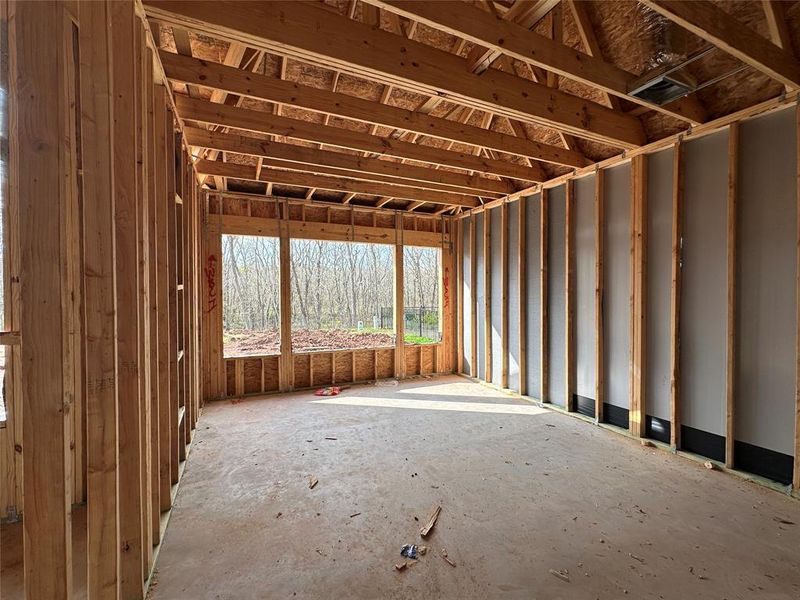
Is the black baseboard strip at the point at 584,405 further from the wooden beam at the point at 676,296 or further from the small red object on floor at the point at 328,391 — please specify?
the small red object on floor at the point at 328,391

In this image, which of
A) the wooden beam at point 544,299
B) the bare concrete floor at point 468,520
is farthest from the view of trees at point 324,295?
the bare concrete floor at point 468,520

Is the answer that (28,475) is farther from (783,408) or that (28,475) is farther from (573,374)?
(573,374)

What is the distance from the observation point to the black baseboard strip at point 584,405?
475cm

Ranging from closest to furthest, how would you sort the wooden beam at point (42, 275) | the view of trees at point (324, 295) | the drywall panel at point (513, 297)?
1. the wooden beam at point (42, 275)
2. the drywall panel at point (513, 297)
3. the view of trees at point (324, 295)

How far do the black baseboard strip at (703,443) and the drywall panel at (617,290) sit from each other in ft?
2.10

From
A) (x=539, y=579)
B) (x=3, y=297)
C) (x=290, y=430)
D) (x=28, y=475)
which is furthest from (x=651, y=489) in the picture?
(x=3, y=297)

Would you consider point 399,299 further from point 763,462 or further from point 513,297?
point 763,462

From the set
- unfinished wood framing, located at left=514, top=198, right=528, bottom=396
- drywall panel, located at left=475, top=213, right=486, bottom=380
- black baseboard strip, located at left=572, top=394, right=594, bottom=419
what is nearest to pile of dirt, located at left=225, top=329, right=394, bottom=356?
drywall panel, located at left=475, top=213, right=486, bottom=380

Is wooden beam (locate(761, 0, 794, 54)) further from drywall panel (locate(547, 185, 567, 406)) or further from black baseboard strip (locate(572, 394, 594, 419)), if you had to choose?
black baseboard strip (locate(572, 394, 594, 419))

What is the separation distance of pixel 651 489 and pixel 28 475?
4049 mm

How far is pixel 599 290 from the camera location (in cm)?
452

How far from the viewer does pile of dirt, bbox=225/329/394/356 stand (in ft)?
21.4

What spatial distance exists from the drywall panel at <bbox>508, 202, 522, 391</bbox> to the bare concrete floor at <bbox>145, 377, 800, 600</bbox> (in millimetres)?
1807

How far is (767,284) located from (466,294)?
4533mm
